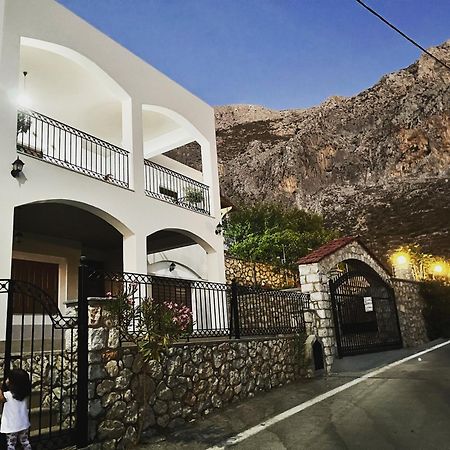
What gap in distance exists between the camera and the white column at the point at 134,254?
29.5ft

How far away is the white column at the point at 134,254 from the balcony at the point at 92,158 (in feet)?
4.06

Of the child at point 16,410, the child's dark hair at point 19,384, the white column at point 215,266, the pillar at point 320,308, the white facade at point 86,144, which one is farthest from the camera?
the white column at point 215,266

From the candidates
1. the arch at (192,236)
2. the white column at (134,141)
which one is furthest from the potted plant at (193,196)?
the white column at (134,141)

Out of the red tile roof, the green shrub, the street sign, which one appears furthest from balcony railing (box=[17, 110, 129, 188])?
the green shrub

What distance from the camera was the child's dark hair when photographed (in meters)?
3.83

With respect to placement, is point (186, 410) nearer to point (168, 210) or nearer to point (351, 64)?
point (168, 210)

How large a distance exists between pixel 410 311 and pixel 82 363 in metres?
12.0

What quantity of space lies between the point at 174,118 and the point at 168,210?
2.92 metres

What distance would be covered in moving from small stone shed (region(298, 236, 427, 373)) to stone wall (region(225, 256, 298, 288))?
4768 millimetres

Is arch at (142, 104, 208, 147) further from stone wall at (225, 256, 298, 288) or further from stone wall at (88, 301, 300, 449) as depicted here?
stone wall at (88, 301, 300, 449)

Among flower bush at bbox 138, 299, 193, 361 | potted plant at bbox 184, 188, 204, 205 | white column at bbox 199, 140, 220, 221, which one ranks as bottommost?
flower bush at bbox 138, 299, 193, 361

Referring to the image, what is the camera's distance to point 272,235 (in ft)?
61.2

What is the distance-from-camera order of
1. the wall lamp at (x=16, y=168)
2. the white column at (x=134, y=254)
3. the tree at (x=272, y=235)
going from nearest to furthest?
the wall lamp at (x=16, y=168)
the white column at (x=134, y=254)
the tree at (x=272, y=235)

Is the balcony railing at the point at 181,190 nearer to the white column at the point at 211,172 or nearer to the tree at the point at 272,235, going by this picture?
the white column at the point at 211,172
